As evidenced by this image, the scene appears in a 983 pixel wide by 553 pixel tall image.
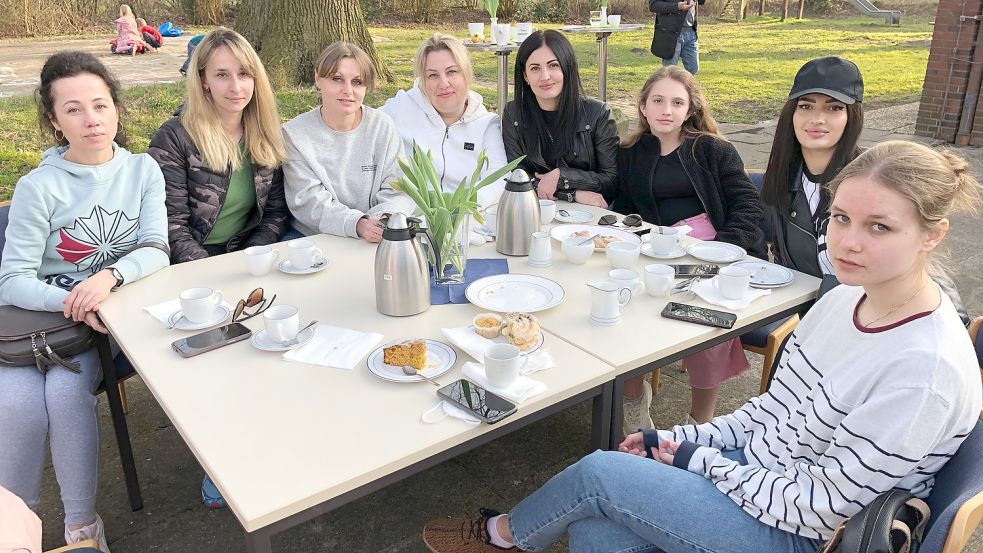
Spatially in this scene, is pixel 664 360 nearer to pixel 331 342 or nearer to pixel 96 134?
pixel 331 342

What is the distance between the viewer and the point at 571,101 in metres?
3.52

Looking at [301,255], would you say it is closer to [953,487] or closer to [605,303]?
[605,303]

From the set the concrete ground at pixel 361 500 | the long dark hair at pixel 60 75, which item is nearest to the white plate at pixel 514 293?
the concrete ground at pixel 361 500

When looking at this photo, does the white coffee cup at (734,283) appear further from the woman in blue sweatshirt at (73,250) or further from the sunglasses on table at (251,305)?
the woman in blue sweatshirt at (73,250)

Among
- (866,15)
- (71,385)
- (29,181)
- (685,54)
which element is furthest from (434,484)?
(866,15)

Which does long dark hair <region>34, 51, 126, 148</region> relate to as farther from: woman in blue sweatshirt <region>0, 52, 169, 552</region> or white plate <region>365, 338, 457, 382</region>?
white plate <region>365, 338, 457, 382</region>

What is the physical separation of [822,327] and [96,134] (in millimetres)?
2291

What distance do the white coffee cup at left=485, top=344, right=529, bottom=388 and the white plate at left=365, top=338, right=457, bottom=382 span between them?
0.14m

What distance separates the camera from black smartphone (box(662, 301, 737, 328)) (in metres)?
2.03

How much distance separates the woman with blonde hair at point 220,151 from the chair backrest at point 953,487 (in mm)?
2534

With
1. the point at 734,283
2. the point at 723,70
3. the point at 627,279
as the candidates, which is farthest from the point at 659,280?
the point at 723,70

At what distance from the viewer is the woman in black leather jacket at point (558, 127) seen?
3422 mm

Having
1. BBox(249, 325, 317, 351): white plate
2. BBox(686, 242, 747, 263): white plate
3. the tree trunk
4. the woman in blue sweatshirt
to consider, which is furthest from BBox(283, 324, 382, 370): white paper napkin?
the tree trunk

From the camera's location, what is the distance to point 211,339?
1945mm
